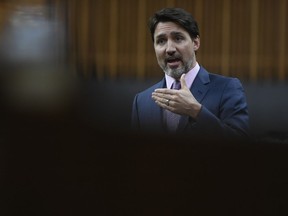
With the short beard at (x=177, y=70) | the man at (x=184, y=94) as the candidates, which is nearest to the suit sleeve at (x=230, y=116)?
the man at (x=184, y=94)

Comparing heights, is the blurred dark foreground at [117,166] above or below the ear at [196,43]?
below

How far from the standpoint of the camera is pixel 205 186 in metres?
1.44

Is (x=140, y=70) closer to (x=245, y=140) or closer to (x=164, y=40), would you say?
(x=164, y=40)

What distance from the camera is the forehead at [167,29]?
1447mm

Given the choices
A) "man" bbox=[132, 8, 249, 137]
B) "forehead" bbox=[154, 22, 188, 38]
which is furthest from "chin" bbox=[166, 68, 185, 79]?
"forehead" bbox=[154, 22, 188, 38]

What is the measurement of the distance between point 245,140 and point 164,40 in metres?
0.35

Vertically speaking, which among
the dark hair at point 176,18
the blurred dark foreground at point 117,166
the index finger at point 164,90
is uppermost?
the dark hair at point 176,18

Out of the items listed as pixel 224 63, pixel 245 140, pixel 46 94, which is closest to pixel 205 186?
pixel 245 140

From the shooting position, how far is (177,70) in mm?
1497

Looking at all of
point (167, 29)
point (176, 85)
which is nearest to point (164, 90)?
point (176, 85)

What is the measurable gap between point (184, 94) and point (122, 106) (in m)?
0.19

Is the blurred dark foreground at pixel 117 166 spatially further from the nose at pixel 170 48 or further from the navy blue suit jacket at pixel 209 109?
the nose at pixel 170 48

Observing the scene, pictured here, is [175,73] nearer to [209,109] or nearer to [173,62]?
[173,62]

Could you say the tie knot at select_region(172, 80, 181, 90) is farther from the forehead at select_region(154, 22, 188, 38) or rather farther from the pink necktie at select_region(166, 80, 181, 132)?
the forehead at select_region(154, 22, 188, 38)
